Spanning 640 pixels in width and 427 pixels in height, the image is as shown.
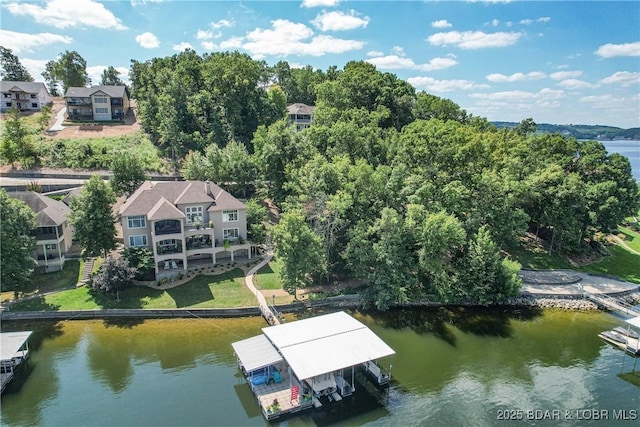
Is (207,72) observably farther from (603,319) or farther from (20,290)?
(603,319)

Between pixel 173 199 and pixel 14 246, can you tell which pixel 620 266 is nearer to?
pixel 173 199

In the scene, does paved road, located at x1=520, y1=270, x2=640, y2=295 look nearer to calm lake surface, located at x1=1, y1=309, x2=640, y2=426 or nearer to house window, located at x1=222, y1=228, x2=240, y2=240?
calm lake surface, located at x1=1, y1=309, x2=640, y2=426

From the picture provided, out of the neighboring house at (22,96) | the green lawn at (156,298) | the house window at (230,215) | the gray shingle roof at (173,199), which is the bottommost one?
the green lawn at (156,298)

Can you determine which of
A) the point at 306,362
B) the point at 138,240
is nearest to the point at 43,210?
the point at 138,240

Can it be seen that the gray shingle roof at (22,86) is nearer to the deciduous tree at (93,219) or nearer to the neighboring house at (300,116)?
the neighboring house at (300,116)

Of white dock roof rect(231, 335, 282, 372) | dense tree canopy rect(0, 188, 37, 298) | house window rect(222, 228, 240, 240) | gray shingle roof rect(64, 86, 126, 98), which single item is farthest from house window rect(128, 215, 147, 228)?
gray shingle roof rect(64, 86, 126, 98)

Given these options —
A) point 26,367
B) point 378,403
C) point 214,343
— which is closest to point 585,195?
point 378,403

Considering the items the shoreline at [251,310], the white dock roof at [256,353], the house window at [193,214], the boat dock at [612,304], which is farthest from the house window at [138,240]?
the boat dock at [612,304]
